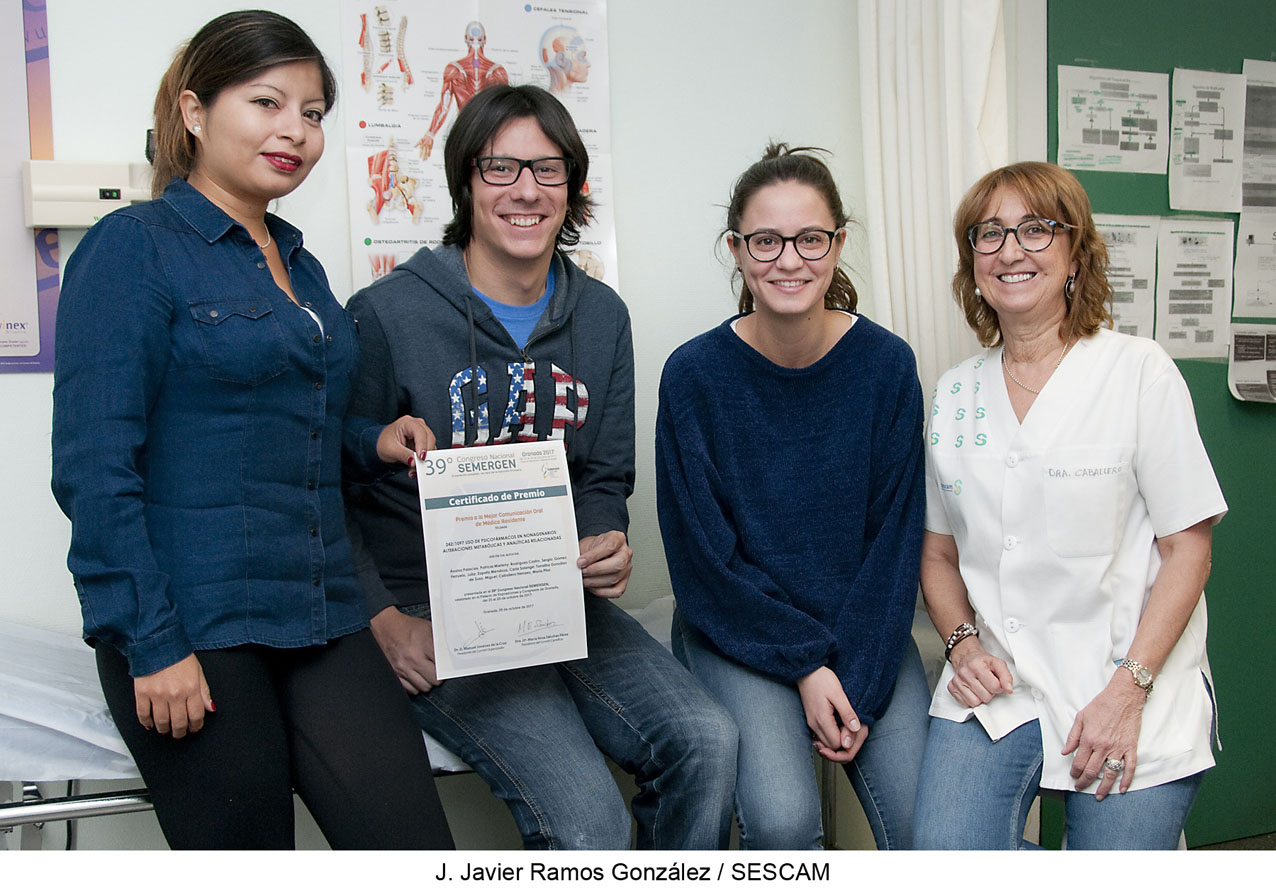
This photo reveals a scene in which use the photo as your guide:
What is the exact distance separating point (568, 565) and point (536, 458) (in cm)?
17

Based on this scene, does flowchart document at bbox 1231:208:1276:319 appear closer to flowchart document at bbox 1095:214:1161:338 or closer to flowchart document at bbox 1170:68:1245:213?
flowchart document at bbox 1170:68:1245:213

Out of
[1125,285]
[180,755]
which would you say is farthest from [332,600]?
[1125,285]

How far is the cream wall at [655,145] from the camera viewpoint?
195 centimetres

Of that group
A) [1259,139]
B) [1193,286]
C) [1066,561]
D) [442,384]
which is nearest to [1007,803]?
[1066,561]

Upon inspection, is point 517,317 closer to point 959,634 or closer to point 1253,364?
point 959,634

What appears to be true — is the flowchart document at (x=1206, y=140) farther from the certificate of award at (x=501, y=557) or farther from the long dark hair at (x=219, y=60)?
the long dark hair at (x=219, y=60)

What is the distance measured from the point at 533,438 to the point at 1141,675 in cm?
102

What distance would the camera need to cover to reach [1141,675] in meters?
1.38

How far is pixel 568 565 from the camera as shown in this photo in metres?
1.45

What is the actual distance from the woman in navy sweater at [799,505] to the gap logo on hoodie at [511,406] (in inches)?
7.3

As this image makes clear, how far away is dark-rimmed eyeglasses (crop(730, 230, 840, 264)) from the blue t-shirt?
388 millimetres

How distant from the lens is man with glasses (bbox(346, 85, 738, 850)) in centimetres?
144

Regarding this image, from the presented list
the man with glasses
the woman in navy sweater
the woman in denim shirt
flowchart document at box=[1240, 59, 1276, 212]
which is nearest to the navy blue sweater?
the woman in navy sweater
